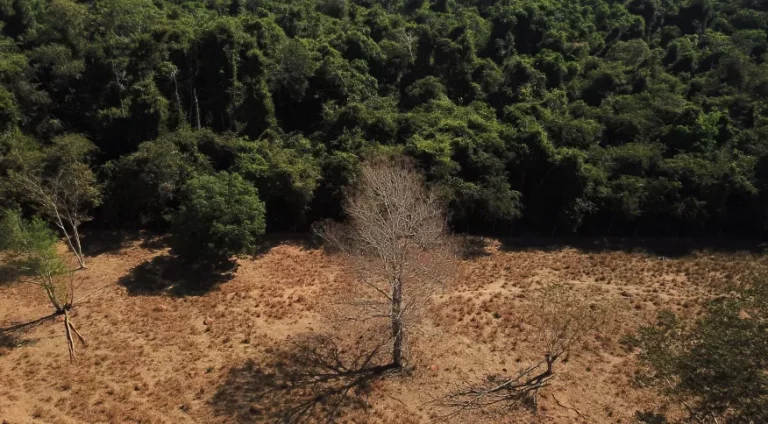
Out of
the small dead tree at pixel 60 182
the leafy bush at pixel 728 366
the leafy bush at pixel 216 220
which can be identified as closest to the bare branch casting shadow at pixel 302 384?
the leafy bush at pixel 216 220

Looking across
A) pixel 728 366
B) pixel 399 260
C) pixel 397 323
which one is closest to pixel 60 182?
pixel 399 260

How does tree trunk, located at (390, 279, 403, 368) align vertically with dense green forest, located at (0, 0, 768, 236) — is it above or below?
below

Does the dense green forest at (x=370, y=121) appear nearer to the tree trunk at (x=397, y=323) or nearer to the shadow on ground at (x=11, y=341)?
the shadow on ground at (x=11, y=341)

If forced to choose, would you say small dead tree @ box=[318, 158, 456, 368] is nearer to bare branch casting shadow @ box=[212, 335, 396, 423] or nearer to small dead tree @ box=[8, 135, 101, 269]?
bare branch casting shadow @ box=[212, 335, 396, 423]

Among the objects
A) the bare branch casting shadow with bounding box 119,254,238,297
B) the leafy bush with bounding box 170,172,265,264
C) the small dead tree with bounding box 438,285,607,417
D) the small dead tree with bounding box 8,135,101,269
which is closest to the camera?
the small dead tree with bounding box 438,285,607,417

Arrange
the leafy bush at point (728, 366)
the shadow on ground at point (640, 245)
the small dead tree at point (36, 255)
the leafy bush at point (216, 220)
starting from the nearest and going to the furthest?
the leafy bush at point (728, 366)
the small dead tree at point (36, 255)
the leafy bush at point (216, 220)
the shadow on ground at point (640, 245)

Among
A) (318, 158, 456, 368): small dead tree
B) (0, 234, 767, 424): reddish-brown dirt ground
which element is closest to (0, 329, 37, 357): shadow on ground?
(0, 234, 767, 424): reddish-brown dirt ground
